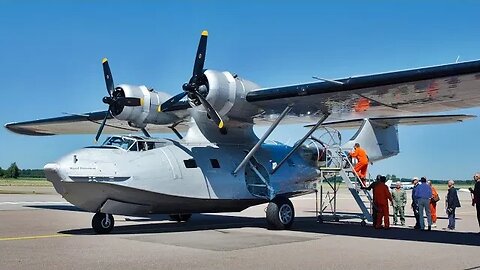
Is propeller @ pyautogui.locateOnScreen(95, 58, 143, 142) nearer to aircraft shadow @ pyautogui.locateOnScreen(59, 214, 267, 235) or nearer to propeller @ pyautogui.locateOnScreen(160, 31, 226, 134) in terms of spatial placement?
propeller @ pyautogui.locateOnScreen(160, 31, 226, 134)

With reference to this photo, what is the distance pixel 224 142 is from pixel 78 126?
917 centimetres

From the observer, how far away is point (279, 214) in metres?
15.2

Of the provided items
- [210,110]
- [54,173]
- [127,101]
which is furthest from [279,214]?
[54,173]

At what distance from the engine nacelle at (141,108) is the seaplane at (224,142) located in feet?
0.11

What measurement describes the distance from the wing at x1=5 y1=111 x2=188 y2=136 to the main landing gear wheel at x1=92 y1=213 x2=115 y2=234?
20.2ft

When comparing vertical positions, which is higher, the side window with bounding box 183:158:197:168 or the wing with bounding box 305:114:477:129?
the wing with bounding box 305:114:477:129

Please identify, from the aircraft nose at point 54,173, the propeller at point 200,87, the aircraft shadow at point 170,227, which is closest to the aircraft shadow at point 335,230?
the aircraft shadow at point 170,227

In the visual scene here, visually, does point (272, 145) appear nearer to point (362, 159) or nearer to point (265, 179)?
point (265, 179)

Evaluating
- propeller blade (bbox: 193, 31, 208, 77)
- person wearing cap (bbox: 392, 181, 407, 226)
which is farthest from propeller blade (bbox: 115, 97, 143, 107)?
person wearing cap (bbox: 392, 181, 407, 226)

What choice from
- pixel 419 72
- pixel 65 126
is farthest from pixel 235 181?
pixel 65 126

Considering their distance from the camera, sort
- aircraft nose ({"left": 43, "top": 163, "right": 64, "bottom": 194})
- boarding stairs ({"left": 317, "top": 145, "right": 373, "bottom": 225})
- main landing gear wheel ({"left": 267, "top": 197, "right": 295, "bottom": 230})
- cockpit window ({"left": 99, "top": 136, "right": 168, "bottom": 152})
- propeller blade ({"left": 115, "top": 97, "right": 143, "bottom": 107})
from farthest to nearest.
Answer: boarding stairs ({"left": 317, "top": 145, "right": 373, "bottom": 225}) → propeller blade ({"left": 115, "top": 97, "right": 143, "bottom": 107}) → main landing gear wheel ({"left": 267, "top": 197, "right": 295, "bottom": 230}) → cockpit window ({"left": 99, "top": 136, "right": 168, "bottom": 152}) → aircraft nose ({"left": 43, "top": 163, "right": 64, "bottom": 194})

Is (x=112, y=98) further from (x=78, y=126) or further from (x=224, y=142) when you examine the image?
(x=78, y=126)

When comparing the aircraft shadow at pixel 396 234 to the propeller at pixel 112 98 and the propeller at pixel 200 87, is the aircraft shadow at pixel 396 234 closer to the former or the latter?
the propeller at pixel 200 87

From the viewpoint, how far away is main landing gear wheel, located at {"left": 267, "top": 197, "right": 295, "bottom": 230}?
597 inches
